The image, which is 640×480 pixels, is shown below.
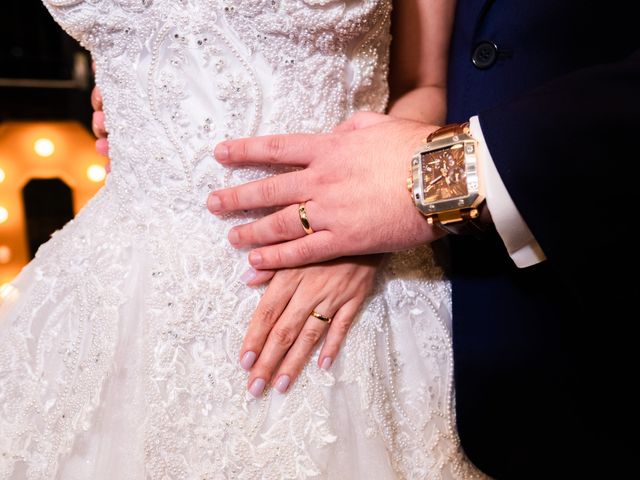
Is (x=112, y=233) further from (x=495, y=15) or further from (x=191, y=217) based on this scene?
(x=495, y=15)

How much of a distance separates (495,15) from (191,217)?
0.45 metres

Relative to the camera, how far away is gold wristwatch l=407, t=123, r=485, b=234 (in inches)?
22.9

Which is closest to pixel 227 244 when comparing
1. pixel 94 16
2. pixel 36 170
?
pixel 94 16

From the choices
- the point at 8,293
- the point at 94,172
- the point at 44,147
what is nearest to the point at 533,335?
the point at 8,293

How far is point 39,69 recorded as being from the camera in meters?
2.86

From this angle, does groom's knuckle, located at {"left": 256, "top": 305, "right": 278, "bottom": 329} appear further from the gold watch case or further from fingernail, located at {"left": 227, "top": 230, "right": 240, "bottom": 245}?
the gold watch case

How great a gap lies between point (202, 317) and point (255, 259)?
9cm

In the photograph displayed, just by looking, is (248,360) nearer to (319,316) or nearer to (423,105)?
(319,316)

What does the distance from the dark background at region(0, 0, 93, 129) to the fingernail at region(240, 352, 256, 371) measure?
101 inches

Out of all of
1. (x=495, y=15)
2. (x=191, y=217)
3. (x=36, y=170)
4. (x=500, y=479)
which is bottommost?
(x=500, y=479)

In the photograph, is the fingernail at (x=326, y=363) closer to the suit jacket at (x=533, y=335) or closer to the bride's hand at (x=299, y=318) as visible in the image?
the bride's hand at (x=299, y=318)

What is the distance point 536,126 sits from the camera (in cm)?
55

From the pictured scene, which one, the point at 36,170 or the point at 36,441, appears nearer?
the point at 36,441

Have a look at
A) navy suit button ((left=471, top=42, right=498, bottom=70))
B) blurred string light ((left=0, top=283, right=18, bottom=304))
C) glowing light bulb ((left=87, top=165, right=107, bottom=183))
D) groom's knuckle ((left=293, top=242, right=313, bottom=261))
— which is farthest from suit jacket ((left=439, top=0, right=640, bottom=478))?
glowing light bulb ((left=87, top=165, right=107, bottom=183))
